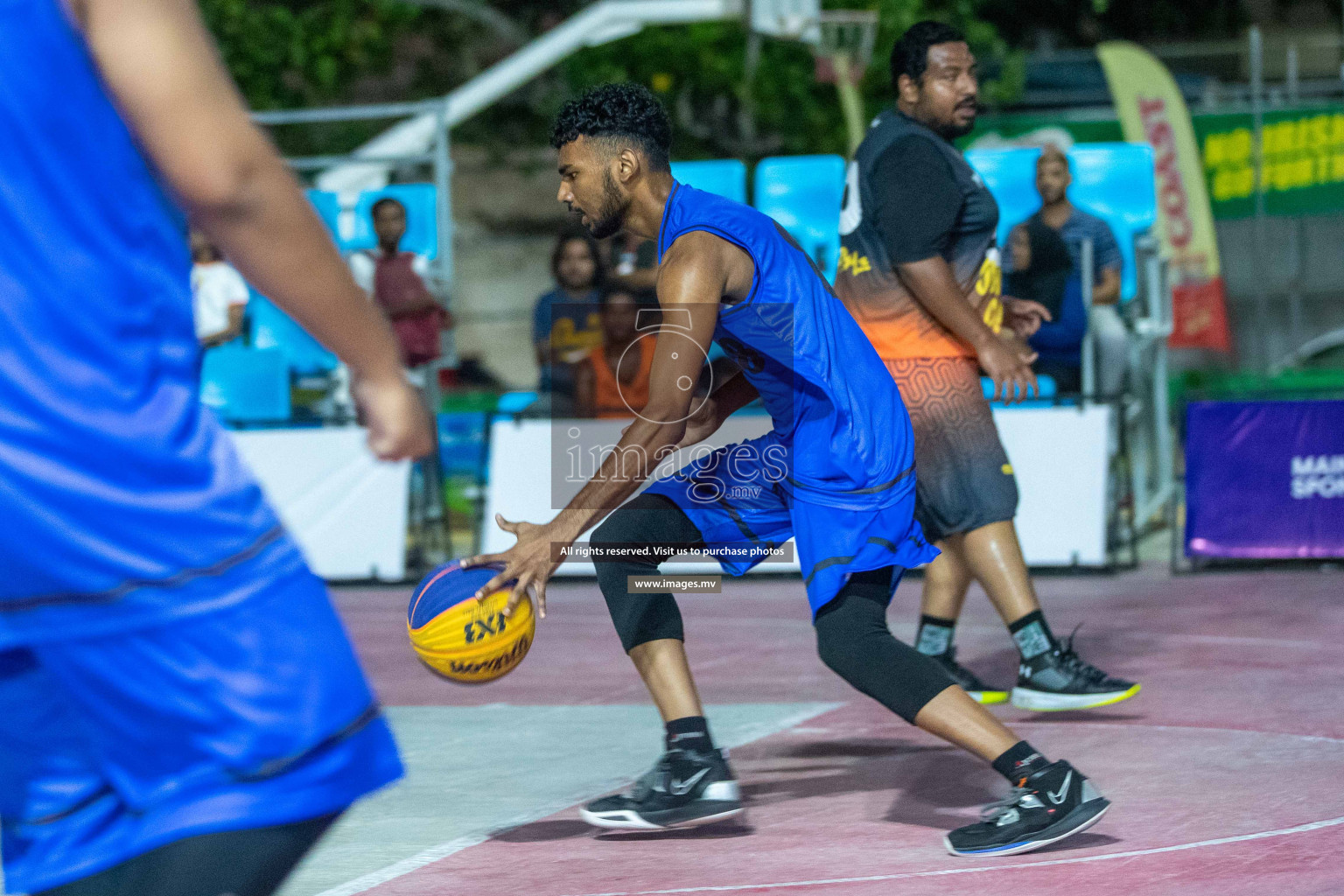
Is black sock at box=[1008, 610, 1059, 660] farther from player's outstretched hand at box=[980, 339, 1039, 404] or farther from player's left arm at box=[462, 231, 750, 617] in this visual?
player's left arm at box=[462, 231, 750, 617]

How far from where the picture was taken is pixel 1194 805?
14.9 ft

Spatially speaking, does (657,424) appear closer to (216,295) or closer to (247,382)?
(247,382)

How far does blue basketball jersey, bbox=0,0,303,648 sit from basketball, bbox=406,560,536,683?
6.59 ft

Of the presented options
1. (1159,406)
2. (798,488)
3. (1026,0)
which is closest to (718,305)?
(798,488)

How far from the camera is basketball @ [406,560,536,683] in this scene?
3.80 m

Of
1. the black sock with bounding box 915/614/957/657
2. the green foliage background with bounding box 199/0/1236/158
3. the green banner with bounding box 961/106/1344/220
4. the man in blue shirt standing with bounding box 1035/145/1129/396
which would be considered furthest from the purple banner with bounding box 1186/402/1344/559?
the green foliage background with bounding box 199/0/1236/158

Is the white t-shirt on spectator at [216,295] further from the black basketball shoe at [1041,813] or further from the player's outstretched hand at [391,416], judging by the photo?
the player's outstretched hand at [391,416]

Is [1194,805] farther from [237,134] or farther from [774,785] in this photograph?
[237,134]

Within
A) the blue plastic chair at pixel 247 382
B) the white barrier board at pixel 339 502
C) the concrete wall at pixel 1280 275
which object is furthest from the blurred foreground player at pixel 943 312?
the concrete wall at pixel 1280 275

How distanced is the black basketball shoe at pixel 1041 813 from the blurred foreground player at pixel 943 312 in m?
1.39

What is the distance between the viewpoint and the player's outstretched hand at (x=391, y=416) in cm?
189

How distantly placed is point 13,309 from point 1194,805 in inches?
144

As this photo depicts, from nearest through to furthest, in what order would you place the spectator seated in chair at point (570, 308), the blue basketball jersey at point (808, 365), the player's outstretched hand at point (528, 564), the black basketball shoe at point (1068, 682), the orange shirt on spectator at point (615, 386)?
the player's outstretched hand at point (528, 564)
the blue basketball jersey at point (808, 365)
the black basketball shoe at point (1068, 682)
the orange shirt on spectator at point (615, 386)
the spectator seated in chair at point (570, 308)

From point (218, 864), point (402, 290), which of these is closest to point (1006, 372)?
point (218, 864)
